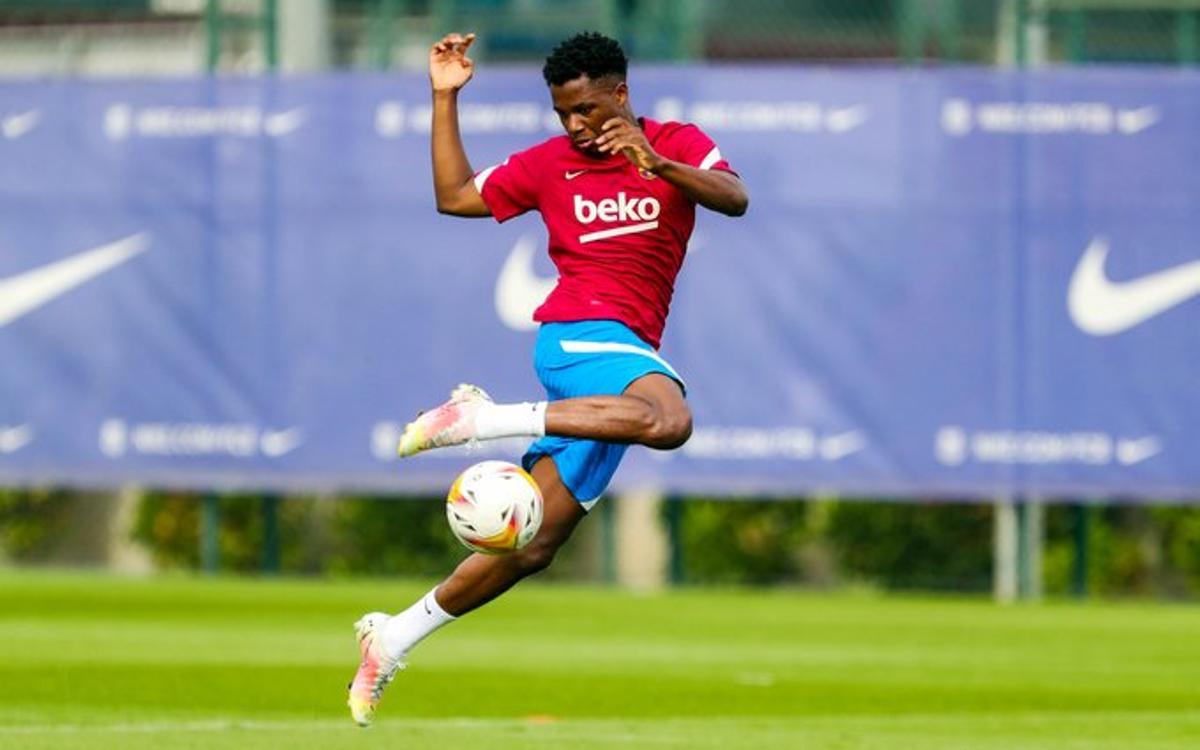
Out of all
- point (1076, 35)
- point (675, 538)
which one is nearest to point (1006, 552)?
point (675, 538)

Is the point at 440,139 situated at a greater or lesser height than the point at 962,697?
greater

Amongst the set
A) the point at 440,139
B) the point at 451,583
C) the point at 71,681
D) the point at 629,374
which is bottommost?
the point at 71,681

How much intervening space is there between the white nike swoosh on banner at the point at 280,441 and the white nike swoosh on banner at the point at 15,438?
1.81 metres

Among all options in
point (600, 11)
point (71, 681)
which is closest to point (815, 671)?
point (71, 681)

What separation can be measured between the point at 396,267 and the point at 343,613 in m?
3.24

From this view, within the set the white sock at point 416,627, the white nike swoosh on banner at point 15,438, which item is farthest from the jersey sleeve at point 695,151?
the white nike swoosh on banner at point 15,438

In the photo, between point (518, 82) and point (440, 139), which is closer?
point (440, 139)

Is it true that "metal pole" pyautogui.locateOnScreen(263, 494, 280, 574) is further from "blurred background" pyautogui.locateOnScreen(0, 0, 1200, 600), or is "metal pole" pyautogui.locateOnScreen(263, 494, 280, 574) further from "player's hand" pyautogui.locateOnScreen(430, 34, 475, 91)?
"player's hand" pyautogui.locateOnScreen(430, 34, 475, 91)

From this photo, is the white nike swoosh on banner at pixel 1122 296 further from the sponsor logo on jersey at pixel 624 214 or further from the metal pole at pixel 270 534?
the sponsor logo on jersey at pixel 624 214

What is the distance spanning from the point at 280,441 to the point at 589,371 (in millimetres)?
11437

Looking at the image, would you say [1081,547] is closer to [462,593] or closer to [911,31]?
[911,31]

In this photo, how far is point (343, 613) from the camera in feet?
62.4

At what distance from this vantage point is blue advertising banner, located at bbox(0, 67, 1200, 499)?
20.4 m

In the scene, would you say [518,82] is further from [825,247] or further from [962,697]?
[962,697]
